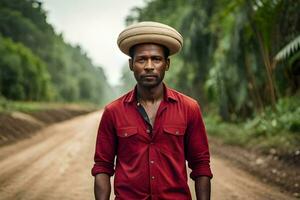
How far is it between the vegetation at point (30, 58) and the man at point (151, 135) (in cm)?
948

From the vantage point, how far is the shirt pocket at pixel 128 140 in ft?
9.22

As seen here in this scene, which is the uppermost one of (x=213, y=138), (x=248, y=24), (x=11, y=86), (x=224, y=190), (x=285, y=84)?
(x=11, y=86)

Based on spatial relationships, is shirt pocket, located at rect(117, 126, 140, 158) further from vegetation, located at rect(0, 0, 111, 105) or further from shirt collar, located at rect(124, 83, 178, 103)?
vegetation, located at rect(0, 0, 111, 105)

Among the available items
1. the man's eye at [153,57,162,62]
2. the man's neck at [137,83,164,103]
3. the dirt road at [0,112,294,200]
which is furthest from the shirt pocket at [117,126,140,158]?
the dirt road at [0,112,294,200]

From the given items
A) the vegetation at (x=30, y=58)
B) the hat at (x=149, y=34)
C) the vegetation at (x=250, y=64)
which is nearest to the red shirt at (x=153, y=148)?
the hat at (x=149, y=34)

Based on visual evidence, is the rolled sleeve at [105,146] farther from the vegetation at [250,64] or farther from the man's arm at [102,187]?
the vegetation at [250,64]

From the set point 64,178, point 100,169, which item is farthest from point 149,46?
point 64,178

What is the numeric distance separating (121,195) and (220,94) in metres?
16.3

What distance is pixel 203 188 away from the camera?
2.91 metres

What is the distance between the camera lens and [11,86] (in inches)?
1554

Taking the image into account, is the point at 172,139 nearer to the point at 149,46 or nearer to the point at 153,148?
the point at 153,148

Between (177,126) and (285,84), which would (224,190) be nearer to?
(177,126)

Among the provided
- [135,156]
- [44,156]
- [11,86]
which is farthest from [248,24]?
[11,86]

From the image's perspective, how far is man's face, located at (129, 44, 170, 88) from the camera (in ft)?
9.56
